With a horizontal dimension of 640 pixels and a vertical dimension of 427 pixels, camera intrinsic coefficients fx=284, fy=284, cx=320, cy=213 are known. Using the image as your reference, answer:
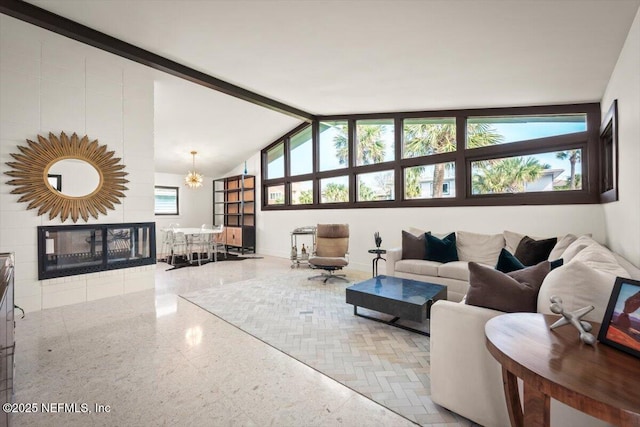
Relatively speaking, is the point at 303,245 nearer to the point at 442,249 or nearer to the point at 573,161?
the point at 442,249

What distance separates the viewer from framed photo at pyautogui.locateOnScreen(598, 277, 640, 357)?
99 cm

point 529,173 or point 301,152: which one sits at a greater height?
point 301,152

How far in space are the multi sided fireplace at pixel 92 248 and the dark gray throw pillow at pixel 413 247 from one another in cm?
398

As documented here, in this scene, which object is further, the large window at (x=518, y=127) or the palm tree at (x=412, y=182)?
the palm tree at (x=412, y=182)

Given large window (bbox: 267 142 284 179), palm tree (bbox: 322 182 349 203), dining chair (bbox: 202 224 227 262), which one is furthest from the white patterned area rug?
large window (bbox: 267 142 284 179)

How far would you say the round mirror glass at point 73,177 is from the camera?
12.2 ft

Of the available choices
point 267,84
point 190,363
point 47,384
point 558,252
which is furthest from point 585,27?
point 47,384

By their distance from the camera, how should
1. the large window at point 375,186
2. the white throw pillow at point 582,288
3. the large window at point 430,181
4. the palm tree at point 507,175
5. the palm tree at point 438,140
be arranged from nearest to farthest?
the white throw pillow at point 582,288
the palm tree at point 507,175
the palm tree at point 438,140
the large window at point 430,181
the large window at point 375,186

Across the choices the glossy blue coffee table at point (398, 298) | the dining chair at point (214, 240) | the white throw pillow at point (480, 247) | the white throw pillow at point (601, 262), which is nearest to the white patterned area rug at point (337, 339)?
the glossy blue coffee table at point (398, 298)

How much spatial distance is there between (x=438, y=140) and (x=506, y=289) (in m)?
3.83

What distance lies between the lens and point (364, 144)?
593cm

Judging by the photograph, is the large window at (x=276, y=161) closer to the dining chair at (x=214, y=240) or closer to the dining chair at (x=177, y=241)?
the dining chair at (x=214, y=240)

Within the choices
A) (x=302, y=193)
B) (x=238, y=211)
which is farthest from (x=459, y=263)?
(x=238, y=211)

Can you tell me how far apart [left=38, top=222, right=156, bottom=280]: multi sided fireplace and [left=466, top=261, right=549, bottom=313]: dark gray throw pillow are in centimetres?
462
